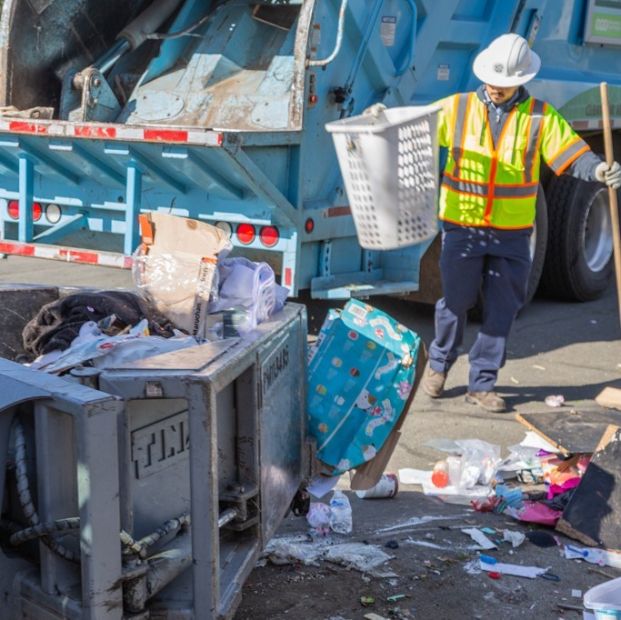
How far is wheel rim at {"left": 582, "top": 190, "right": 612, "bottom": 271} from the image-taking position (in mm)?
7355

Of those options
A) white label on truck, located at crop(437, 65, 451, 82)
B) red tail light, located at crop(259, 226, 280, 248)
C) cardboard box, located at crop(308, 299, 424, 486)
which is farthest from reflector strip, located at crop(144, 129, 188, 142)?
white label on truck, located at crop(437, 65, 451, 82)

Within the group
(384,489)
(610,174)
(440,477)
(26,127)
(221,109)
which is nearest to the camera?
(384,489)

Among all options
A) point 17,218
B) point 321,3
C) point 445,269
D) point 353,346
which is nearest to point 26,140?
point 17,218

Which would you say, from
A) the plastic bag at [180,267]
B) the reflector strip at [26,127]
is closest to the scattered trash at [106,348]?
the plastic bag at [180,267]

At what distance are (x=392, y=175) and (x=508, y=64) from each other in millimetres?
1292

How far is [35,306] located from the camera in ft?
10.4

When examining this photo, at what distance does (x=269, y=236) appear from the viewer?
5168mm

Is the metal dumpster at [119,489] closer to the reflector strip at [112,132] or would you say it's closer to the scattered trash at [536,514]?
the scattered trash at [536,514]

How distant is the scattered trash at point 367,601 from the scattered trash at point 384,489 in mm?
809

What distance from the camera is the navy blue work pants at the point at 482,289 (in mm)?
4969

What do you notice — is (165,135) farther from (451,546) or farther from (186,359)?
(186,359)

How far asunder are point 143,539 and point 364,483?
1.28 m

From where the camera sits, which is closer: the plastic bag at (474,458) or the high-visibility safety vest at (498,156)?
the plastic bag at (474,458)

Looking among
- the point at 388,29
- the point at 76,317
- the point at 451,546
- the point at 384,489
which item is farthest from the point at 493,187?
the point at 76,317
